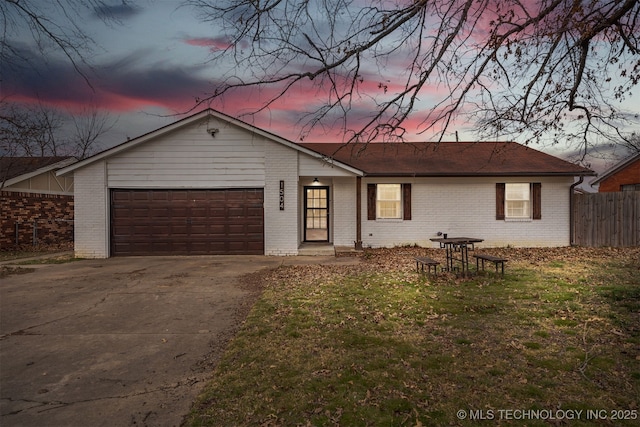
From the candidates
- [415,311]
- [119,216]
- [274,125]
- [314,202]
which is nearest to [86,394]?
[274,125]

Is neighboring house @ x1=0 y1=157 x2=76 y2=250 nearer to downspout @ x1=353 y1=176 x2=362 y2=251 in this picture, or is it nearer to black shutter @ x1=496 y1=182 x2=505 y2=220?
downspout @ x1=353 y1=176 x2=362 y2=251

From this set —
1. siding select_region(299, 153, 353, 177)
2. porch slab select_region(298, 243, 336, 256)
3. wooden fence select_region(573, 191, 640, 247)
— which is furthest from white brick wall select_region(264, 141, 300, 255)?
wooden fence select_region(573, 191, 640, 247)

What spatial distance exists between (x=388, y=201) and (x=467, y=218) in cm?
332

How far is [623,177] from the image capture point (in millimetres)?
21016

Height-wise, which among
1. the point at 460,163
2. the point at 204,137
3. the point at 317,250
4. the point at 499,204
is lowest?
the point at 317,250

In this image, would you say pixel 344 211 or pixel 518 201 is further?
pixel 518 201

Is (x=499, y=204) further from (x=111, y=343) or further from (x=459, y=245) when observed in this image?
(x=111, y=343)

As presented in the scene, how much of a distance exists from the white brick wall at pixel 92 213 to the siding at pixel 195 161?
0.60m

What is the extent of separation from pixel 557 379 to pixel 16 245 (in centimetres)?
2074

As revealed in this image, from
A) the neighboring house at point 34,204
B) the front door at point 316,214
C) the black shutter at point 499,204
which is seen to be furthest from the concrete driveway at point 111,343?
the black shutter at point 499,204

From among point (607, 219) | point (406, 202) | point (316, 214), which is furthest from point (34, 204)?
point (607, 219)

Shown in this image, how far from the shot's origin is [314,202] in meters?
15.9

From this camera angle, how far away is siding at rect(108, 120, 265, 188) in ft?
44.1

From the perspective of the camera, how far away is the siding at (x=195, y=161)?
44.1 ft
